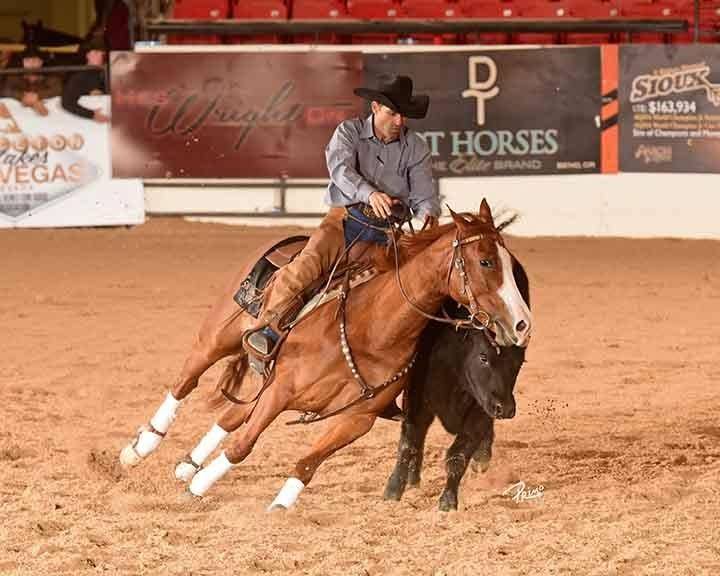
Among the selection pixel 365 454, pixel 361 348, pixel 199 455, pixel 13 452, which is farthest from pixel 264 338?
pixel 13 452

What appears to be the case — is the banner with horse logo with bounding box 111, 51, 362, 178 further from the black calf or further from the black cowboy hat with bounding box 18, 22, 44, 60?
the black calf

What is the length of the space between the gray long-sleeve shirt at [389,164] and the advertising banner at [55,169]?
9.06m

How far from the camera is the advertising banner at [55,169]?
15.5m

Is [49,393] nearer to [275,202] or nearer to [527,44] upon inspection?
[275,202]

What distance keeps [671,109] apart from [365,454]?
871cm

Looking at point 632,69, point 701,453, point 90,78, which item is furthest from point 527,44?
point 701,453

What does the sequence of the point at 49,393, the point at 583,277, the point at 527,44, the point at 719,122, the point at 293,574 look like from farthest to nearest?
the point at 527,44 → the point at 719,122 → the point at 583,277 → the point at 49,393 → the point at 293,574

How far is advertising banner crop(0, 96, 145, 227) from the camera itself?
50.9ft

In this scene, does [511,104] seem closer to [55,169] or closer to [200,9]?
[200,9]

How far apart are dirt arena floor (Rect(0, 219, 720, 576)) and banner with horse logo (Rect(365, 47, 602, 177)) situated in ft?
6.23

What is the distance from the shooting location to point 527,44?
17.2 meters

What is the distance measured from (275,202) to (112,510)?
31.2 ft

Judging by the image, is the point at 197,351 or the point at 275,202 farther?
the point at 275,202

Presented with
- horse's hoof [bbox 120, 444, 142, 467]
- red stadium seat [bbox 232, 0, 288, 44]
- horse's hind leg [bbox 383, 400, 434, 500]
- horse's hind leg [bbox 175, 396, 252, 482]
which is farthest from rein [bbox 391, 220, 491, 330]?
red stadium seat [bbox 232, 0, 288, 44]
